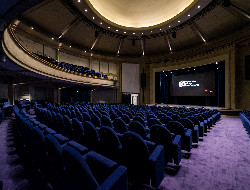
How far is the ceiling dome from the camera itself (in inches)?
428

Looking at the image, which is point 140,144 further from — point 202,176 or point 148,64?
point 148,64

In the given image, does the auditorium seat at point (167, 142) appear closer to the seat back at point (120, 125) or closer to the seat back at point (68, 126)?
the seat back at point (120, 125)

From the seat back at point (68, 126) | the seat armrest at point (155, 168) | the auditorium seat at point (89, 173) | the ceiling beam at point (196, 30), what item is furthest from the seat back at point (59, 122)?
the ceiling beam at point (196, 30)

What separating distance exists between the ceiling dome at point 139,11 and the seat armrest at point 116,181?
1157 centimetres

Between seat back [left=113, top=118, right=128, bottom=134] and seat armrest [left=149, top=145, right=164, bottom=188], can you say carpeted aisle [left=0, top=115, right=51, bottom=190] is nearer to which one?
seat armrest [left=149, top=145, right=164, bottom=188]

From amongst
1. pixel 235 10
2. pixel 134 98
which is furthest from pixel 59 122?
pixel 134 98

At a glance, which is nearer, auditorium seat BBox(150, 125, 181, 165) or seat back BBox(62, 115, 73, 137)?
auditorium seat BBox(150, 125, 181, 165)

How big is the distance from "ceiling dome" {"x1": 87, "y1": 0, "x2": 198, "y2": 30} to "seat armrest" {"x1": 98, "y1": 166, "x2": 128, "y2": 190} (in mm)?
11571

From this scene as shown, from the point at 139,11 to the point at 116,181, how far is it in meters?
14.1

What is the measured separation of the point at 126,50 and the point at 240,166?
55.2 ft

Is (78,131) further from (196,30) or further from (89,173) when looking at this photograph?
(196,30)

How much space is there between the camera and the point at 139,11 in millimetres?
12359

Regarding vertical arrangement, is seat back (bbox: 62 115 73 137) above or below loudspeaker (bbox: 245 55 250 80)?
below

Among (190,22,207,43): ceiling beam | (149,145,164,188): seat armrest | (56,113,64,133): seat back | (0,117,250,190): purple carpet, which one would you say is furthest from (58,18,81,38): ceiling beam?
(149,145,164,188): seat armrest
